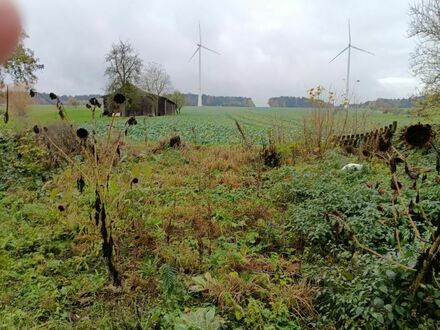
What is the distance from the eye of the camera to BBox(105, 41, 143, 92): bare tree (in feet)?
95.1

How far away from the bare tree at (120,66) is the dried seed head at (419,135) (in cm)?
2933

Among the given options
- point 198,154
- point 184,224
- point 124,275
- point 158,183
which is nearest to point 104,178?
point 124,275

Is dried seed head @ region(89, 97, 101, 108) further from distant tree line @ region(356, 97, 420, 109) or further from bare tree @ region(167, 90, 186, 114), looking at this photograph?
bare tree @ region(167, 90, 186, 114)

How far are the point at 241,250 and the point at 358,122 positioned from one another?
23.5 feet

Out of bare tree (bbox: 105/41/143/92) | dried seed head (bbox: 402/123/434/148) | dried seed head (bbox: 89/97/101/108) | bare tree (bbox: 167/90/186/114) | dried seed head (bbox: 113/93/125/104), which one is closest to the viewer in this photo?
dried seed head (bbox: 402/123/434/148)

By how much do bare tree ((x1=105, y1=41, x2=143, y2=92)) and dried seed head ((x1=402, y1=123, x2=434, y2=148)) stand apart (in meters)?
29.3

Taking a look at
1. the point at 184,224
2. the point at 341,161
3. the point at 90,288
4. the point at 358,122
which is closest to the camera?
the point at 90,288

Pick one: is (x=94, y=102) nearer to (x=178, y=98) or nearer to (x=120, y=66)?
(x=120, y=66)

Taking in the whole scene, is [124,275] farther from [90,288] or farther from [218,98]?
[218,98]

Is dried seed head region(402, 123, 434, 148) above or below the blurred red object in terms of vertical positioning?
below

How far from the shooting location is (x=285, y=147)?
8.39m

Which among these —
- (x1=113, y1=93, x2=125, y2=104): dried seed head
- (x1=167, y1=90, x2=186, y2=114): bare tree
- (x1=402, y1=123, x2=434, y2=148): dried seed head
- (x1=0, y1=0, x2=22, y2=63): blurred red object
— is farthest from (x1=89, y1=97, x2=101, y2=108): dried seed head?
A: (x1=167, y1=90, x2=186, y2=114): bare tree

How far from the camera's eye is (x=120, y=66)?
29.1 m

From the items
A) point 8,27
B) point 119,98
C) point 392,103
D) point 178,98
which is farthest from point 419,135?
point 178,98
